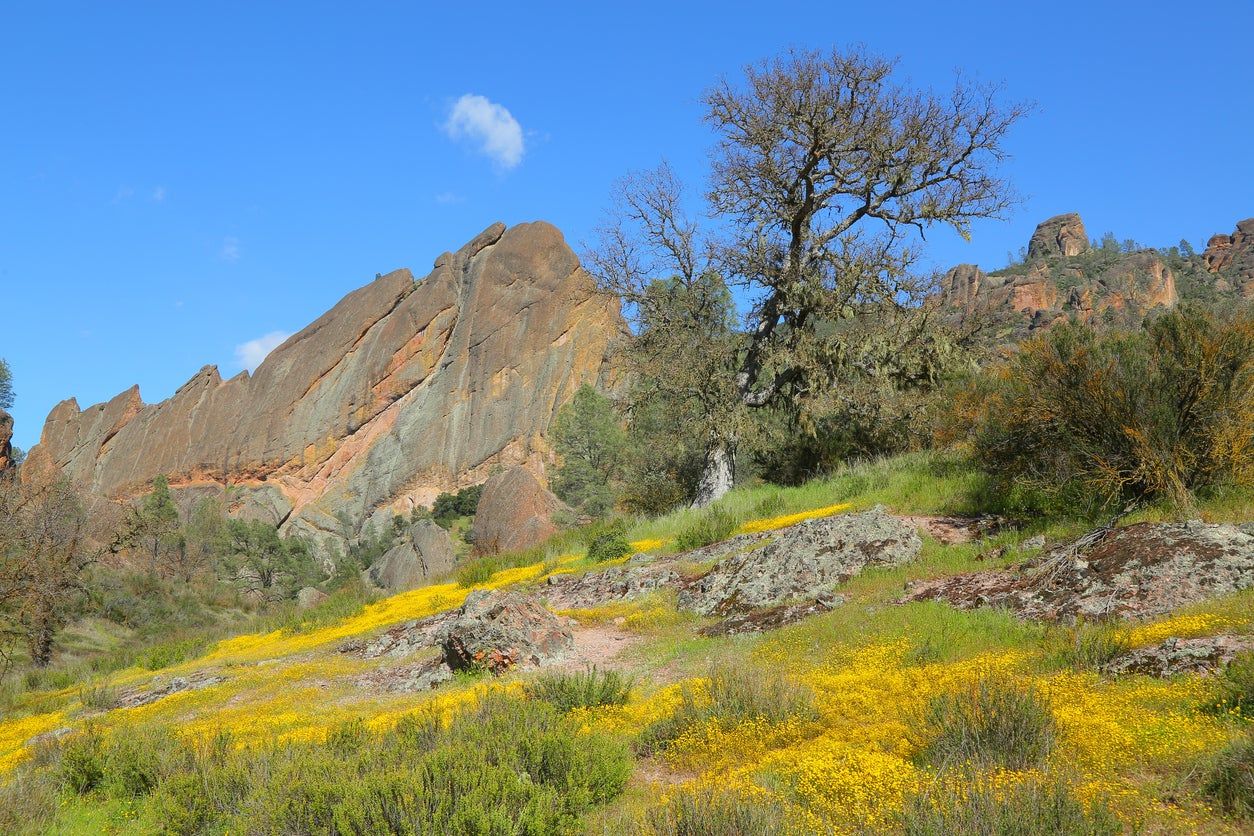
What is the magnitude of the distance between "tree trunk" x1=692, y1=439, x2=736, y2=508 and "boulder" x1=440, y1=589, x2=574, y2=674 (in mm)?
10045

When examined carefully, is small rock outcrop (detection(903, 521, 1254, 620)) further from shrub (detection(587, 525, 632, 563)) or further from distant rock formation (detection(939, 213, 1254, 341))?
distant rock formation (detection(939, 213, 1254, 341))

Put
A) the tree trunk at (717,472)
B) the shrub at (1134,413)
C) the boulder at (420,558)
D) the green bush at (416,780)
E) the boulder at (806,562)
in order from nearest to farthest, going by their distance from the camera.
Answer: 1. the green bush at (416,780)
2. the shrub at (1134,413)
3. the boulder at (806,562)
4. the tree trunk at (717,472)
5. the boulder at (420,558)

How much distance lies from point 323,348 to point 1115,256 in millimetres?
93817

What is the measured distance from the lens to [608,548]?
16484 millimetres

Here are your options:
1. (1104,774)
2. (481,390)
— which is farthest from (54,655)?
(481,390)

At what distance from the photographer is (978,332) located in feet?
68.0

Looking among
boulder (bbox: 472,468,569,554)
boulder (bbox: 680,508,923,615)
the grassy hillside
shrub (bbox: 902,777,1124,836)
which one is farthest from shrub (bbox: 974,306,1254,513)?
boulder (bbox: 472,468,569,554)

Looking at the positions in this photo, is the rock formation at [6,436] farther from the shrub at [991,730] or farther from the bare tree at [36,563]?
the shrub at [991,730]

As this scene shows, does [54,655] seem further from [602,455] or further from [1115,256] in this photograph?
[1115,256]

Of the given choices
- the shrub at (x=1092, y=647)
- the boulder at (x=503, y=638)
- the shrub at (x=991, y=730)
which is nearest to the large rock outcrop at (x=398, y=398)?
the boulder at (x=503, y=638)

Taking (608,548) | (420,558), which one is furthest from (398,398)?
(608,548)

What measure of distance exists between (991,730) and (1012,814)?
1.30 meters

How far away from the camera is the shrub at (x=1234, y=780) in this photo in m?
3.87

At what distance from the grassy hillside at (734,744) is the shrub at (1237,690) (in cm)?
8
